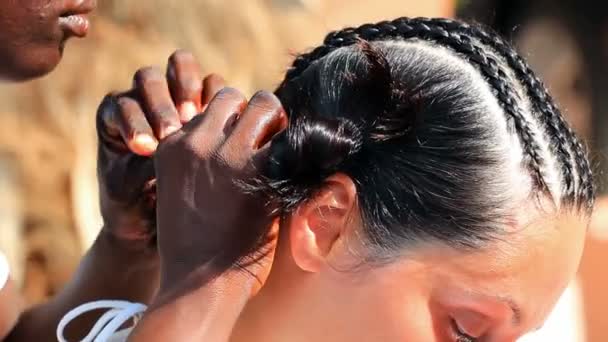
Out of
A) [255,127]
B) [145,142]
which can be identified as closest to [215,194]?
[255,127]

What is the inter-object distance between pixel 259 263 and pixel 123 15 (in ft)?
5.62

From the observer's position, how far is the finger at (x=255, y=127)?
46.5 inches

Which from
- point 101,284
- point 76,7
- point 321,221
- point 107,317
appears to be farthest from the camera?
point 101,284

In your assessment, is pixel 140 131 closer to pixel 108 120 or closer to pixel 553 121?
pixel 108 120

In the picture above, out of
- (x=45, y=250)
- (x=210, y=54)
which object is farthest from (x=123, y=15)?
(x=45, y=250)

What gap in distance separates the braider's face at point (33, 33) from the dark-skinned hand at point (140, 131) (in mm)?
117

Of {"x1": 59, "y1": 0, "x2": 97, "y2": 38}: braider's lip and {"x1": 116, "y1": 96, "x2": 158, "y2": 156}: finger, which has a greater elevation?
{"x1": 59, "y1": 0, "x2": 97, "y2": 38}: braider's lip

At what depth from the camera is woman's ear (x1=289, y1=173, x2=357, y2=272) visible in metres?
1.25

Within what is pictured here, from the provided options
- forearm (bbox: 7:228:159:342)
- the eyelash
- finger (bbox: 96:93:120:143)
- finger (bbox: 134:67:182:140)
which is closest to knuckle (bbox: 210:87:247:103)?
finger (bbox: 134:67:182:140)

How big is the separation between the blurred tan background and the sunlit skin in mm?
1419

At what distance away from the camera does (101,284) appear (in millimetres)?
1662

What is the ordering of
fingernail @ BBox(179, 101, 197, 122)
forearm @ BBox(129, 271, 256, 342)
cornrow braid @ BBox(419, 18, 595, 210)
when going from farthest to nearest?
fingernail @ BBox(179, 101, 197, 122) < cornrow braid @ BBox(419, 18, 595, 210) < forearm @ BBox(129, 271, 256, 342)

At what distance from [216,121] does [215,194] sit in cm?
9

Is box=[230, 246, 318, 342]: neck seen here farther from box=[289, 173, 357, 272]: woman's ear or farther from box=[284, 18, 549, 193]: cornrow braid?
box=[284, 18, 549, 193]: cornrow braid
